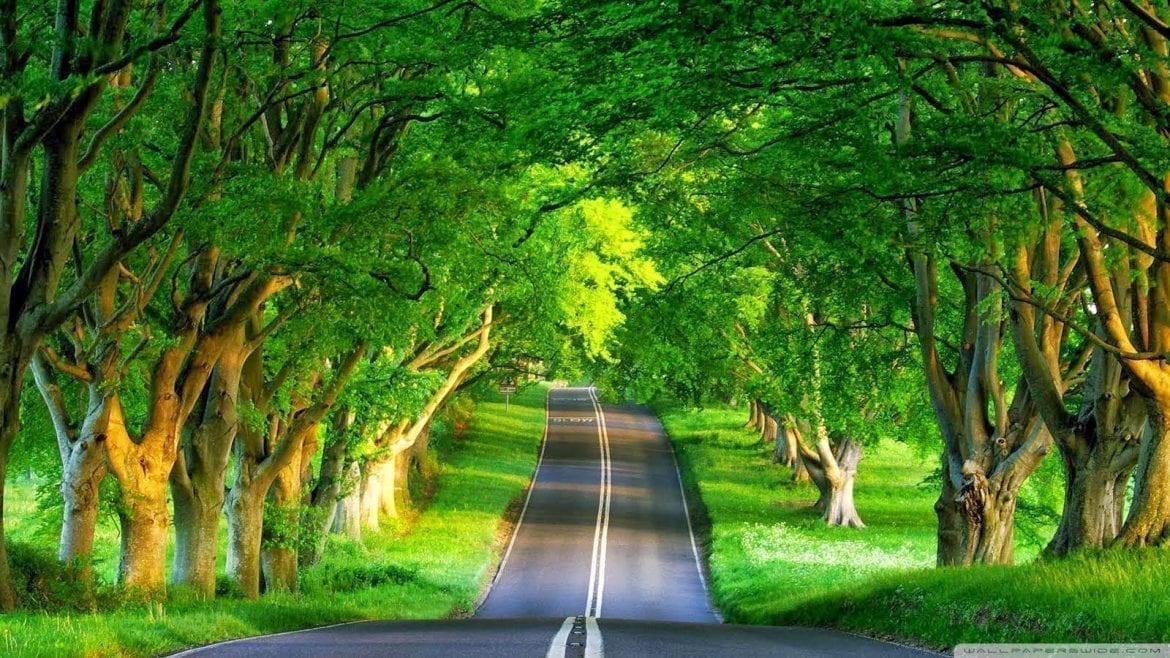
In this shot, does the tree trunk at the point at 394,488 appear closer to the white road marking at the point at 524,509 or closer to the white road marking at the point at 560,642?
the white road marking at the point at 524,509

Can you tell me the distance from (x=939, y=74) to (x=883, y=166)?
3710 millimetres

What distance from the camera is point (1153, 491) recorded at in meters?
14.3

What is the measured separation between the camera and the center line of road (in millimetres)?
30594

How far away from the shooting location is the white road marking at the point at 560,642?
10.4m

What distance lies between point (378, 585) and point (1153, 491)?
1896cm

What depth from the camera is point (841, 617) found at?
1748 centimetres

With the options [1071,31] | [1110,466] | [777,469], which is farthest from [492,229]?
[777,469]

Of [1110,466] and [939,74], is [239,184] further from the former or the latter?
[1110,466]

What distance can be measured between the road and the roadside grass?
0.67 metres

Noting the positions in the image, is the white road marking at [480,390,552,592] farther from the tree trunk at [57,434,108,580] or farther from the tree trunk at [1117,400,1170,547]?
the tree trunk at [1117,400,1170,547]

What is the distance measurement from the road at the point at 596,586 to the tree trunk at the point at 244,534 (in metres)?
3.84

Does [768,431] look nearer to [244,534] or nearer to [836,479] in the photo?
[836,479]

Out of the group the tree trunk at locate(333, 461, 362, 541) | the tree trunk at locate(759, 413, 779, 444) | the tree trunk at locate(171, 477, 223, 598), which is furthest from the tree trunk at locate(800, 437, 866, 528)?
the tree trunk at locate(171, 477, 223, 598)

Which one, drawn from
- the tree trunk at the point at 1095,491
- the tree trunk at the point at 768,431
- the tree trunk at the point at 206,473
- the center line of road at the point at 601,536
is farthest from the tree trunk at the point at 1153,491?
the tree trunk at the point at 768,431
